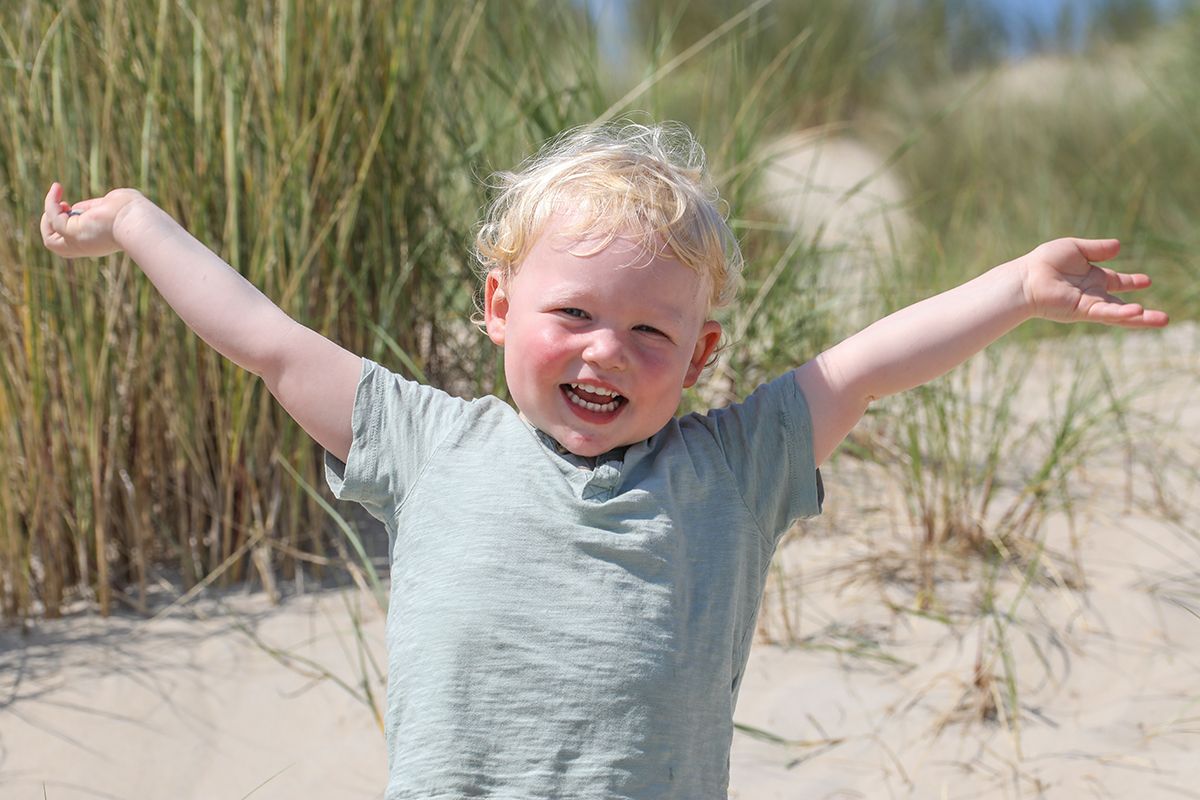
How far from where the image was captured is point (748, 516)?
1425 millimetres

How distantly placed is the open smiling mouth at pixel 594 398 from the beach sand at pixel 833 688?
0.87 m

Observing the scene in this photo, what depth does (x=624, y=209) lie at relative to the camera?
138 centimetres

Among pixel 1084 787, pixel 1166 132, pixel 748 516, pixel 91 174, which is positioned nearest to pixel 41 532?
pixel 91 174

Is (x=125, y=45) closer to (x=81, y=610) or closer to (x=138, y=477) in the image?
(x=138, y=477)

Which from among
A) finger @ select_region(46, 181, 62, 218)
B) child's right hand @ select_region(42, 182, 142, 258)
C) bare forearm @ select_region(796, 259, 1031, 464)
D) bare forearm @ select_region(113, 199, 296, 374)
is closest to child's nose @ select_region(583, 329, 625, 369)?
bare forearm @ select_region(796, 259, 1031, 464)

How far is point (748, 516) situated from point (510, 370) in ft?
1.01

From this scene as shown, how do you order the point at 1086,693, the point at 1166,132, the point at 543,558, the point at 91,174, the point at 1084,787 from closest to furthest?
the point at 543,558 → the point at 1084,787 → the point at 1086,693 → the point at 91,174 → the point at 1166,132

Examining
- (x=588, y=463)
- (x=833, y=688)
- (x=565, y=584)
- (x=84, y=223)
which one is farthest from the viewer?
(x=833, y=688)

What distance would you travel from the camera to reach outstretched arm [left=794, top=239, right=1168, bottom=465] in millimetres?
1426

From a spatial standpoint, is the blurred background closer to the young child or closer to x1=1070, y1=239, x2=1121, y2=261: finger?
the young child

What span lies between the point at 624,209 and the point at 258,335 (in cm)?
42

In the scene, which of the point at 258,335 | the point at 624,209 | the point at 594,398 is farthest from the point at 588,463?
the point at 258,335

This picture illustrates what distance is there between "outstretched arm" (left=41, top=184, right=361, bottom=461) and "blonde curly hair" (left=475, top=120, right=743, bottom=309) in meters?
0.24

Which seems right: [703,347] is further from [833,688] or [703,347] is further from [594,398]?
[833,688]
